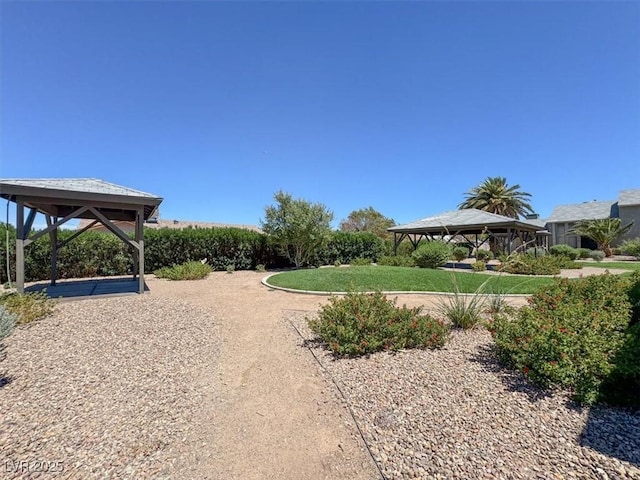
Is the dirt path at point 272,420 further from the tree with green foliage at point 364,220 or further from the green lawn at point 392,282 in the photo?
the tree with green foliage at point 364,220

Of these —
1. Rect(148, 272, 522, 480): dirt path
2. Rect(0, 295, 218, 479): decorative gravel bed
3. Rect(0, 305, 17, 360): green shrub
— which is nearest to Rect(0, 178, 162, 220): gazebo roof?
Rect(0, 295, 218, 479): decorative gravel bed

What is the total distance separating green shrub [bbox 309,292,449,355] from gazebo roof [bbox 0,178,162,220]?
6368mm

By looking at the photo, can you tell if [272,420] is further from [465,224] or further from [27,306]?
[465,224]

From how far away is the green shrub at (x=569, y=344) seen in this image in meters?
2.77

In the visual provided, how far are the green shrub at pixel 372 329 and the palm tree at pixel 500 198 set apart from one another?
29466 mm

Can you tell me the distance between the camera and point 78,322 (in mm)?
5297

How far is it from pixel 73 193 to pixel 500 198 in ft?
108

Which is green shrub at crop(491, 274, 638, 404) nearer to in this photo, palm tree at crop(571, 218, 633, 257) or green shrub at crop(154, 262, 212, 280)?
green shrub at crop(154, 262, 212, 280)

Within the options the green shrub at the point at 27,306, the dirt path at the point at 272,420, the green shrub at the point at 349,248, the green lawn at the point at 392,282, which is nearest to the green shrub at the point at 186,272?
the green lawn at the point at 392,282

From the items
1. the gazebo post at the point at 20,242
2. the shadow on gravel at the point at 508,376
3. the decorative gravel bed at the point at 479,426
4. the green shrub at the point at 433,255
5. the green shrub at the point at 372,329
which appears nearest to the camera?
the decorative gravel bed at the point at 479,426

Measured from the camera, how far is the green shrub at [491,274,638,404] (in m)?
2.77

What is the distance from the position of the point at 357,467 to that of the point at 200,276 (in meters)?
10.9

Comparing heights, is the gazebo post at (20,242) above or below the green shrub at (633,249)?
above

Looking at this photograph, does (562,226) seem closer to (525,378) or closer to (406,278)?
(406,278)
